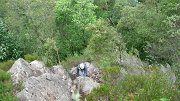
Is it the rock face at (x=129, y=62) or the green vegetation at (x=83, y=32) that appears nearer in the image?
the green vegetation at (x=83, y=32)

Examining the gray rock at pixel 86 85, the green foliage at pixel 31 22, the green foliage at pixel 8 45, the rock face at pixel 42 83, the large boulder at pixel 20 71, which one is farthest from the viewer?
the green foliage at pixel 8 45

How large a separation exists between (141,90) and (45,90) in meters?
7.29

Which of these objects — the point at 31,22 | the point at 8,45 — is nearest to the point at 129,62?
the point at 31,22

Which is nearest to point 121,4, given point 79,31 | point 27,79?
point 79,31

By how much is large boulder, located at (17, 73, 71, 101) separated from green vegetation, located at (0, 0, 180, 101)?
4.60 m

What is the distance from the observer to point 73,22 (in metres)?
38.0

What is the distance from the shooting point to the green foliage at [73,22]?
37188mm

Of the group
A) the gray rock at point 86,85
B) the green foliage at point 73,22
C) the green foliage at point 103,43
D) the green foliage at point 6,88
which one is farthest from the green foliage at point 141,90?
the green foliage at point 73,22

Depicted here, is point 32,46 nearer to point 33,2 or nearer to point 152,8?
point 33,2

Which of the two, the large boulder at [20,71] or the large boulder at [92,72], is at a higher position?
the large boulder at [20,71]

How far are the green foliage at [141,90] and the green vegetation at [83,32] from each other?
892cm

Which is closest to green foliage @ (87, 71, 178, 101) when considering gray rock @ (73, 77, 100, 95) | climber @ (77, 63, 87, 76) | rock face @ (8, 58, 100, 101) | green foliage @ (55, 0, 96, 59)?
rock face @ (8, 58, 100, 101)

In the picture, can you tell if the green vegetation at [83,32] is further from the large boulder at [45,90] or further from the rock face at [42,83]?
the large boulder at [45,90]

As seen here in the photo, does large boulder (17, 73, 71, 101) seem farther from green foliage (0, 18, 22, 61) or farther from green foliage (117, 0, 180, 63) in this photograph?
green foliage (0, 18, 22, 61)
